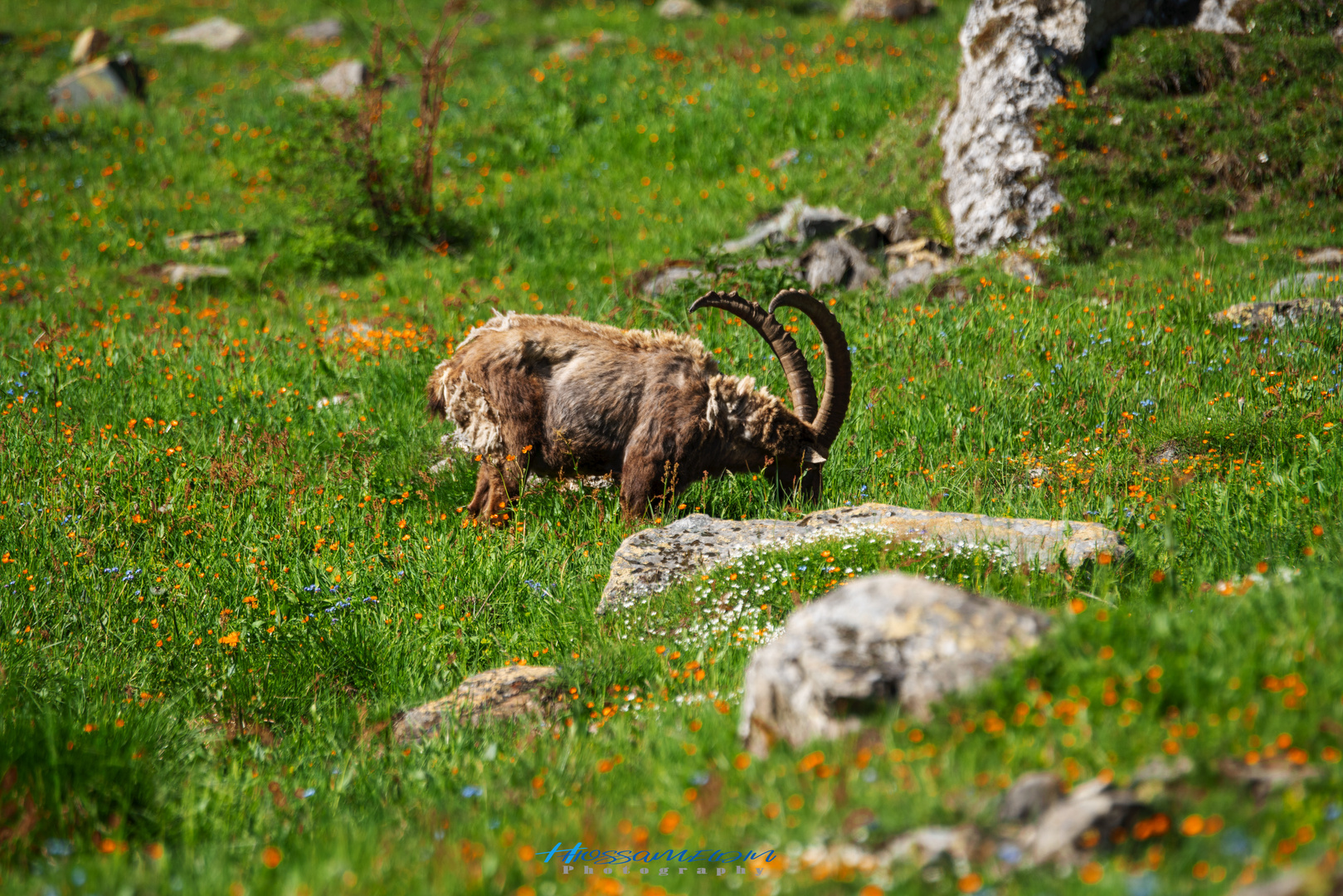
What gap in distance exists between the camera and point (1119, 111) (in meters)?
11.4

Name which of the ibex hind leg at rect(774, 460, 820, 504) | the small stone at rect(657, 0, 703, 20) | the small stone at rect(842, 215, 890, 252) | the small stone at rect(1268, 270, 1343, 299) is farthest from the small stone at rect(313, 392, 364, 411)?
the small stone at rect(657, 0, 703, 20)

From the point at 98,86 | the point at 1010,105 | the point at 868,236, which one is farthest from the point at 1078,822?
the point at 98,86

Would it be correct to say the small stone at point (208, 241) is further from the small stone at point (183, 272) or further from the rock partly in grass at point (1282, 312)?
the rock partly in grass at point (1282, 312)

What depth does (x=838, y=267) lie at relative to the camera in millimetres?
10938

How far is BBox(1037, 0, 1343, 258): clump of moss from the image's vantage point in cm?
1058

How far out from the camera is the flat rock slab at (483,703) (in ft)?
14.1

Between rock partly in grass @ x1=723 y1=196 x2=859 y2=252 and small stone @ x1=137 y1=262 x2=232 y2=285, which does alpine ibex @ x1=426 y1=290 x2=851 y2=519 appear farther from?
small stone @ x1=137 y1=262 x2=232 y2=285

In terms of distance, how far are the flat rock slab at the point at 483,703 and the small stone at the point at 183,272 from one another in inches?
383

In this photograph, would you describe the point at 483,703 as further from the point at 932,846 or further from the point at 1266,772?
the point at 1266,772

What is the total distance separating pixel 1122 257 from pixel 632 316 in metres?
5.58

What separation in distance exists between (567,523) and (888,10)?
20425 mm

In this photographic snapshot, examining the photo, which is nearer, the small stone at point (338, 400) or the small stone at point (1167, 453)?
the small stone at point (1167, 453)

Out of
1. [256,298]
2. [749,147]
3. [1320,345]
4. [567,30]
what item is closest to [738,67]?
[749,147]

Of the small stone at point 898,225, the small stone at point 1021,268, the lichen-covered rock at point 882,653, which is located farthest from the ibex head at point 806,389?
the small stone at point 898,225
